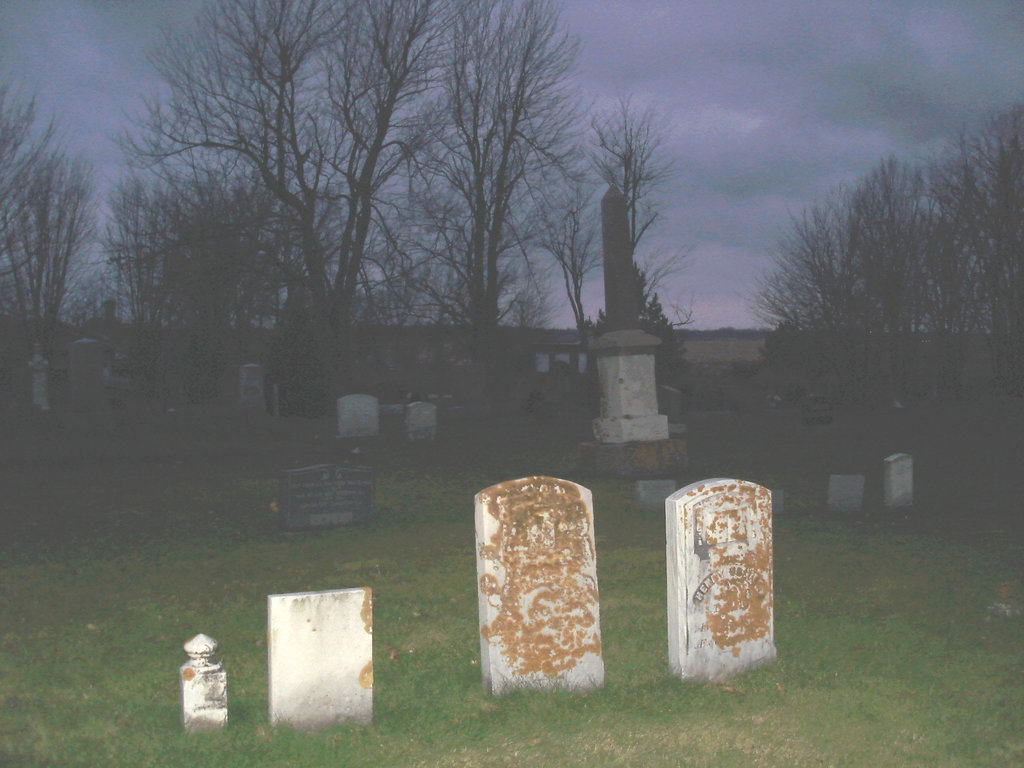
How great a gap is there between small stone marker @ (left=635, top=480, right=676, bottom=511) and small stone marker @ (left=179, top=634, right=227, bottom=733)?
312 inches

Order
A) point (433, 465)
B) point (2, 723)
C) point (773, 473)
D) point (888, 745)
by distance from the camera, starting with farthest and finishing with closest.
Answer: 1. point (433, 465)
2. point (773, 473)
3. point (2, 723)
4. point (888, 745)

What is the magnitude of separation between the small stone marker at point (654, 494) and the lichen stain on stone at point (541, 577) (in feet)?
22.1

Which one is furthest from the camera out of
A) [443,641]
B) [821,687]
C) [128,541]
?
[128,541]

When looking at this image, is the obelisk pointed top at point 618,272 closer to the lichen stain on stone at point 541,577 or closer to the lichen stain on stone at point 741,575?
the lichen stain on stone at point 741,575

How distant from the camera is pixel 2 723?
471 centimetres

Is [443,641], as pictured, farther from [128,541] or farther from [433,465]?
[433,465]

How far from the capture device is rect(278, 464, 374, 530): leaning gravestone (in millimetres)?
11031

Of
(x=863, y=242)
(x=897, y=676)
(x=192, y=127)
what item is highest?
(x=192, y=127)

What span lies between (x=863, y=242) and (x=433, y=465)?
776 inches

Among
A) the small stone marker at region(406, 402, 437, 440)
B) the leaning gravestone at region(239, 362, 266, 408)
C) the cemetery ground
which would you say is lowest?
the cemetery ground

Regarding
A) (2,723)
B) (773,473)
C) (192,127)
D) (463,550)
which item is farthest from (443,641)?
(192,127)

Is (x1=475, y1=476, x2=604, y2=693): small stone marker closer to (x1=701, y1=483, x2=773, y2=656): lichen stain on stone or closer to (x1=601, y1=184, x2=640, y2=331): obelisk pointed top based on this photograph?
(x1=701, y1=483, x2=773, y2=656): lichen stain on stone

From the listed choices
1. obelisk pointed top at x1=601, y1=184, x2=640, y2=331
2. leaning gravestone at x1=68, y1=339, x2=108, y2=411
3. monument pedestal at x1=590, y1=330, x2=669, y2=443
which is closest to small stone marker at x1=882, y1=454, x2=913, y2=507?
monument pedestal at x1=590, y1=330, x2=669, y2=443

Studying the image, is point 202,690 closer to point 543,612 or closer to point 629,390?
point 543,612
